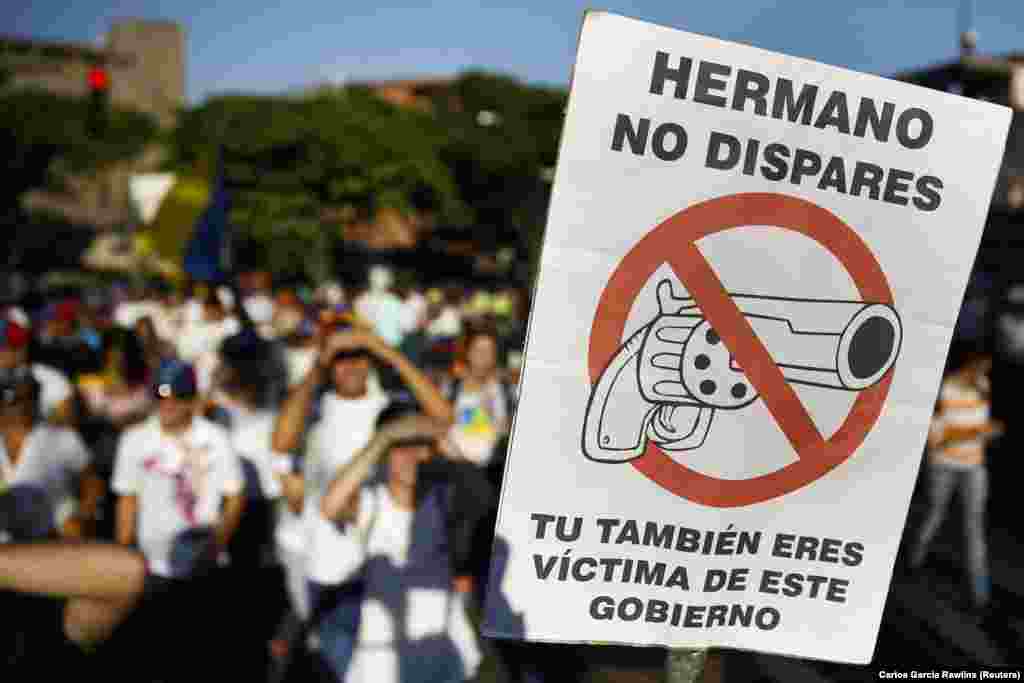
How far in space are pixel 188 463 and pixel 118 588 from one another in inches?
103

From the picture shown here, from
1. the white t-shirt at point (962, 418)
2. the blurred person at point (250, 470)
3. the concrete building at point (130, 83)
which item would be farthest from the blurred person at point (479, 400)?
the concrete building at point (130, 83)

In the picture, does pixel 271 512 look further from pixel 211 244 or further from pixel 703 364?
pixel 211 244

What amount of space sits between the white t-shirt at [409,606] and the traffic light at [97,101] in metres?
12.7

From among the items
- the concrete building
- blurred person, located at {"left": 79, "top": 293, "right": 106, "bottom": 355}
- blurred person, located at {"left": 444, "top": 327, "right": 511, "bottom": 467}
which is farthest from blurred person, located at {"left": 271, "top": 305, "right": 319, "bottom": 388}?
the concrete building

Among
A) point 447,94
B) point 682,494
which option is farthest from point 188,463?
point 447,94

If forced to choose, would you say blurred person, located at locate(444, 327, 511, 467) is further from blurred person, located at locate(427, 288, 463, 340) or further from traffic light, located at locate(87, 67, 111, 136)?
traffic light, located at locate(87, 67, 111, 136)

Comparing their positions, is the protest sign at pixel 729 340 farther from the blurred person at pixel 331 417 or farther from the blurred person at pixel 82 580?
the blurred person at pixel 331 417

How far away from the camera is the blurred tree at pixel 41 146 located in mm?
51500

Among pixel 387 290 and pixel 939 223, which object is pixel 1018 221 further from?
pixel 939 223

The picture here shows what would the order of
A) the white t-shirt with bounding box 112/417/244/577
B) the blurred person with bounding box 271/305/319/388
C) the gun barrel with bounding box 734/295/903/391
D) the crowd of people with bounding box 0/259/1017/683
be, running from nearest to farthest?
the gun barrel with bounding box 734/295/903/391 → the crowd of people with bounding box 0/259/1017/683 → the white t-shirt with bounding box 112/417/244/577 → the blurred person with bounding box 271/305/319/388

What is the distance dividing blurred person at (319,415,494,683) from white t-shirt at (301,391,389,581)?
15cm

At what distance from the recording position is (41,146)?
5494 centimetres

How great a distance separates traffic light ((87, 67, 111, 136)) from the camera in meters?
14.7

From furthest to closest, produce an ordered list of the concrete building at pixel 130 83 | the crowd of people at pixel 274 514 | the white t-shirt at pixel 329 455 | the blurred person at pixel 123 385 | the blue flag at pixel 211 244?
1. the concrete building at pixel 130 83
2. the blue flag at pixel 211 244
3. the blurred person at pixel 123 385
4. the white t-shirt at pixel 329 455
5. the crowd of people at pixel 274 514
